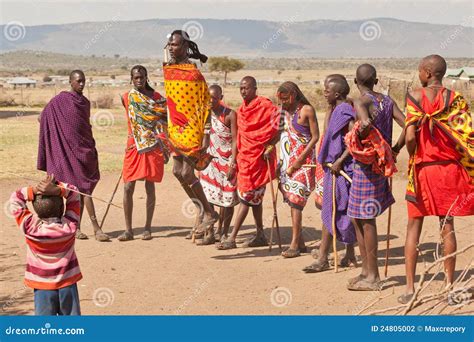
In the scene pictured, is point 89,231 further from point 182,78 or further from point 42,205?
point 42,205

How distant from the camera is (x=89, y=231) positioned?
986 cm

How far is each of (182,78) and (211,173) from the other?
126 cm

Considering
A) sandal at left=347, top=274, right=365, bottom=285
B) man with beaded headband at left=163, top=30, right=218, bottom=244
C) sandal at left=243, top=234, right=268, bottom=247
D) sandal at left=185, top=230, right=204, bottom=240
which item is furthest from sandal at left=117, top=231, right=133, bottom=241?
sandal at left=347, top=274, right=365, bottom=285

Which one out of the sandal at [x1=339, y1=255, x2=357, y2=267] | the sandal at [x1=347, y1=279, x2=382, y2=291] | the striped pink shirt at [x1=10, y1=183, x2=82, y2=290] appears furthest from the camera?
the sandal at [x1=339, y1=255, x2=357, y2=267]

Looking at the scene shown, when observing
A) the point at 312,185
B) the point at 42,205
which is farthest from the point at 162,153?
the point at 42,205

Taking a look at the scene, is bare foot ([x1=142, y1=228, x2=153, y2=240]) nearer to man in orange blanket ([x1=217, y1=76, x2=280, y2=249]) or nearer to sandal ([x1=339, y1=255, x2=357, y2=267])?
man in orange blanket ([x1=217, y1=76, x2=280, y2=249])

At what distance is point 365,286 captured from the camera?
7008 millimetres

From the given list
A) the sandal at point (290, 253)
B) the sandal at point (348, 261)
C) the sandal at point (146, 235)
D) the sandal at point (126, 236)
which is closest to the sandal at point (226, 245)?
the sandal at point (290, 253)

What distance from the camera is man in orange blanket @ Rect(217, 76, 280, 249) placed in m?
8.74

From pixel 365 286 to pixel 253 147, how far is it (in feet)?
7.82

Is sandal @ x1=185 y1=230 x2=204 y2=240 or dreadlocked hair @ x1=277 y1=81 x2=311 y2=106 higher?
dreadlocked hair @ x1=277 y1=81 x2=311 y2=106

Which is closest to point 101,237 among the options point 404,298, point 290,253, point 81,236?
point 81,236

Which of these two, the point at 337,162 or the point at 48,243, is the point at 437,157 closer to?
the point at 337,162

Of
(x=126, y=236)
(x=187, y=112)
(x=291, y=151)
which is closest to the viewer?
(x=291, y=151)
